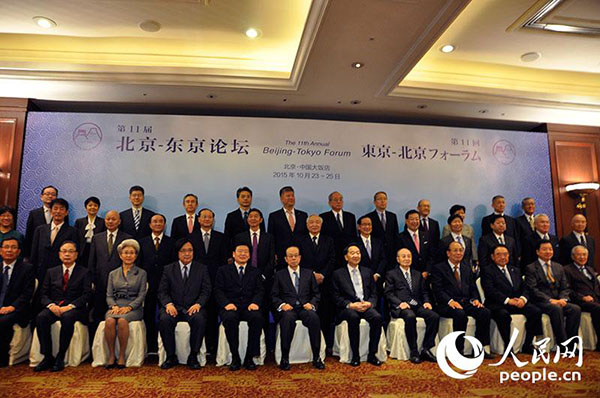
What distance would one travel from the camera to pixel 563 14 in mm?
4680

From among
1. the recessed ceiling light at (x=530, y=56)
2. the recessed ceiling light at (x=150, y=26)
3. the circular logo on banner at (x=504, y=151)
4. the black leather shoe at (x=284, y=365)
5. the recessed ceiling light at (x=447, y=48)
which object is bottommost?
the black leather shoe at (x=284, y=365)

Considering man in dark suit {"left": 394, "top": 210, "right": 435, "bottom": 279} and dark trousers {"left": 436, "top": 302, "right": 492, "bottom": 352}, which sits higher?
man in dark suit {"left": 394, "top": 210, "right": 435, "bottom": 279}

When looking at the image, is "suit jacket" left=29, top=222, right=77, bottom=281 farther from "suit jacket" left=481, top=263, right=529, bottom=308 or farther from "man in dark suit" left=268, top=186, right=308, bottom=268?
"suit jacket" left=481, top=263, right=529, bottom=308

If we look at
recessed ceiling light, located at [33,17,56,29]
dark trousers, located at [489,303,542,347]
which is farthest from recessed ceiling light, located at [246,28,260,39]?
dark trousers, located at [489,303,542,347]

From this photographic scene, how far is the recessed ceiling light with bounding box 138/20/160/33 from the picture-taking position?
480cm

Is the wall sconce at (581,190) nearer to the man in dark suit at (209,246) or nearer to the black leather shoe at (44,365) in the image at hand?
the man in dark suit at (209,246)

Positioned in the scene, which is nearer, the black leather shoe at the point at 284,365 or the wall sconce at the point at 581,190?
the black leather shoe at the point at 284,365

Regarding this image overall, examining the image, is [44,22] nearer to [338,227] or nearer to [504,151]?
[338,227]

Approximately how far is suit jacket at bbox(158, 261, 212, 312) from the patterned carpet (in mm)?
600

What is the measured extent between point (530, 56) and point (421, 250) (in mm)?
2956

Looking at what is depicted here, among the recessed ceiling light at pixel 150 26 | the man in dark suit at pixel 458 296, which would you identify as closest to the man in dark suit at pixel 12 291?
the recessed ceiling light at pixel 150 26

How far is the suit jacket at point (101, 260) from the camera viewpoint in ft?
14.6

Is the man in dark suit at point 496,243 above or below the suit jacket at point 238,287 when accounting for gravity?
above

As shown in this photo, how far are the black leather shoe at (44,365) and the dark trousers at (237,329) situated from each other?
1.54 metres
